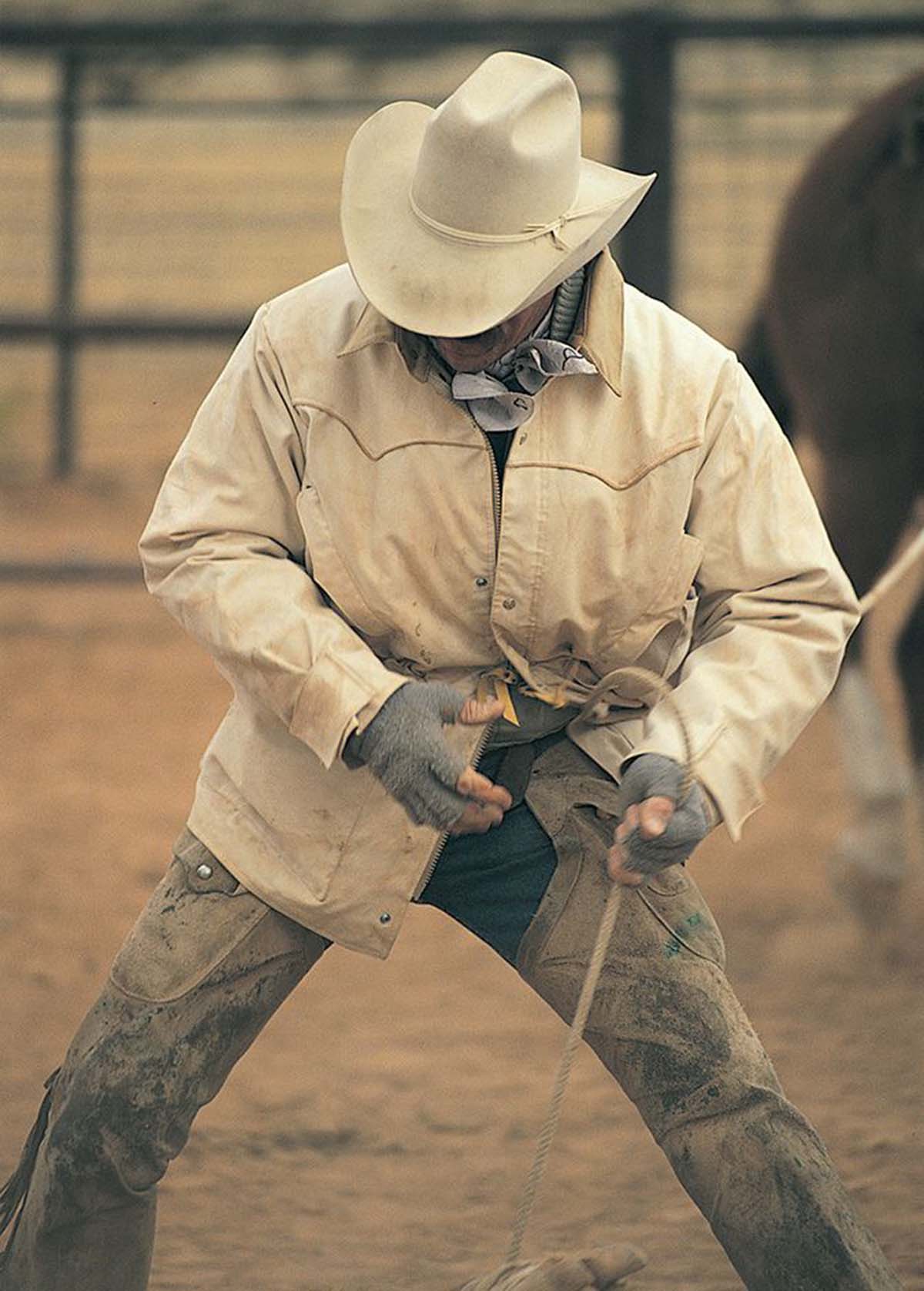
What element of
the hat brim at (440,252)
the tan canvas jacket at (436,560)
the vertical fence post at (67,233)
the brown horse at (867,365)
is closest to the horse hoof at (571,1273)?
the tan canvas jacket at (436,560)

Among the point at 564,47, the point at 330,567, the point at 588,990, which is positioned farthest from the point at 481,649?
the point at 564,47

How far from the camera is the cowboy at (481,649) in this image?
7.99 feet

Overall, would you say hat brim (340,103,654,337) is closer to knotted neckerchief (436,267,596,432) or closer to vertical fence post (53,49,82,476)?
knotted neckerchief (436,267,596,432)

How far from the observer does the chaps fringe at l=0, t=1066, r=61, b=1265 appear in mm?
2674

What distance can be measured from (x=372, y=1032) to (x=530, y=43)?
12.4ft

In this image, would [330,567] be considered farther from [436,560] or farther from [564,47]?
[564,47]

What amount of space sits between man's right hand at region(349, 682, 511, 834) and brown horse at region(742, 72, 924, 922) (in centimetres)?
256

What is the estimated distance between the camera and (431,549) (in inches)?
99.0

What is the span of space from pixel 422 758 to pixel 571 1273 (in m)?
0.87

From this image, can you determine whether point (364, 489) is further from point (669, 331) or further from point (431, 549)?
point (669, 331)

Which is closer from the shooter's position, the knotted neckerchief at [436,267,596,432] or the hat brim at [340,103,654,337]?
the hat brim at [340,103,654,337]

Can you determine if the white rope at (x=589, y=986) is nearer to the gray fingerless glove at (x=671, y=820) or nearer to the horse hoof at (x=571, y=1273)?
the gray fingerless glove at (x=671, y=820)

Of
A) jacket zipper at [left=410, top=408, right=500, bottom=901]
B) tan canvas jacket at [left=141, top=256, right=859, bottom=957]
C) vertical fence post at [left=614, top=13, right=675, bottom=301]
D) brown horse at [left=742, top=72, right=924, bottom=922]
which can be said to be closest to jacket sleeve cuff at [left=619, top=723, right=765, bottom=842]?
tan canvas jacket at [left=141, top=256, right=859, bottom=957]

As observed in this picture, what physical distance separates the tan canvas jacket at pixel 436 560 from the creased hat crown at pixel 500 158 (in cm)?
16
